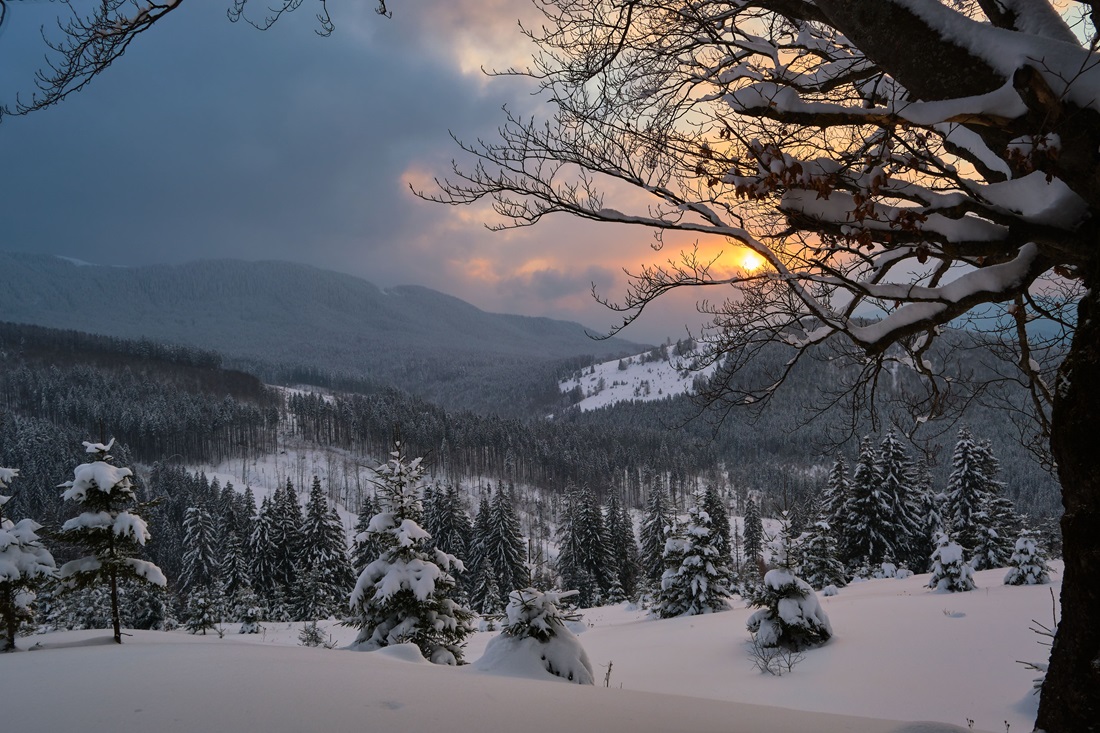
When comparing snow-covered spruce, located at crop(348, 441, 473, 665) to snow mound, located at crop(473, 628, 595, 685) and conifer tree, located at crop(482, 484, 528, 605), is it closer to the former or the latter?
snow mound, located at crop(473, 628, 595, 685)

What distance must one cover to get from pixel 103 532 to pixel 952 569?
71.4ft

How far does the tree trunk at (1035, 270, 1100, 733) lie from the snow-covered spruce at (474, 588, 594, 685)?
13.5 ft

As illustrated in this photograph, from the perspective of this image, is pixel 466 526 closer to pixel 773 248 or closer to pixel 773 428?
pixel 773 248

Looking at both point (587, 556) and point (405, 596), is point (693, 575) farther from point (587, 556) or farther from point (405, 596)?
point (587, 556)

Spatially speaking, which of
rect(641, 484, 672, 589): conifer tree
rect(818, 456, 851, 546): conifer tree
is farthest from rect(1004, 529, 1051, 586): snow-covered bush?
rect(641, 484, 672, 589): conifer tree

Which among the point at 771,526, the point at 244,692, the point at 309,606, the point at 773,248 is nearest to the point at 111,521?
the point at 244,692

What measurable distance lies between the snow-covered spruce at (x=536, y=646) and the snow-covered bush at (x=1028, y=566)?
44.9 feet

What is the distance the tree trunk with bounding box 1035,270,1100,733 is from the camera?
101 inches

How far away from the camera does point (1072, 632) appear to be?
8.78ft

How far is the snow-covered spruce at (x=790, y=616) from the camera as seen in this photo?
36.1 ft

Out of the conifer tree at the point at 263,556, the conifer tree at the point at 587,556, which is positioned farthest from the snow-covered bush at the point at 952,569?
the conifer tree at the point at 263,556

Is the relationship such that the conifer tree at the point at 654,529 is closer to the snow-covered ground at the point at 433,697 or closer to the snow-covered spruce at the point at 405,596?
the snow-covered spruce at the point at 405,596

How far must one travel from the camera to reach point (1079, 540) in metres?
2.66

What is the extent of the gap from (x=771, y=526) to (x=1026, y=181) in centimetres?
9838
